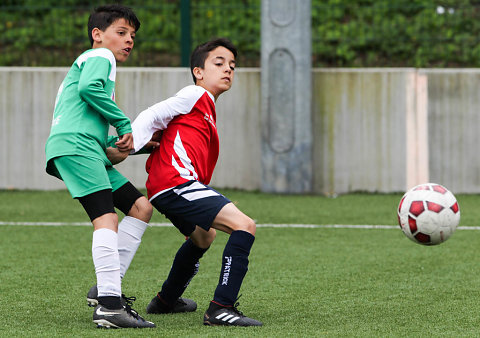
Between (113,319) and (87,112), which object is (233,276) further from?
(87,112)

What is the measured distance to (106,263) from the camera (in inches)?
171

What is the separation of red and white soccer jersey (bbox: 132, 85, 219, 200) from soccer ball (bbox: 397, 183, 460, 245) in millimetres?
1286

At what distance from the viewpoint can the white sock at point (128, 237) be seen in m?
4.71

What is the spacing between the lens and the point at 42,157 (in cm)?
1067

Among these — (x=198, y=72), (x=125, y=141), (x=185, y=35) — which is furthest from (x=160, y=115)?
(x=185, y=35)

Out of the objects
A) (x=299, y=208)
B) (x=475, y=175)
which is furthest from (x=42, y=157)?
(x=475, y=175)

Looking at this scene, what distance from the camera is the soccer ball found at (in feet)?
17.0

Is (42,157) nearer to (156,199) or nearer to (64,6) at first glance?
(64,6)

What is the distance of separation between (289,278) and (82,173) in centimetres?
193

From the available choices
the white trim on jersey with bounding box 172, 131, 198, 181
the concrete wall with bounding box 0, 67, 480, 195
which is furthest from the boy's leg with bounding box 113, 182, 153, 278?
the concrete wall with bounding box 0, 67, 480, 195

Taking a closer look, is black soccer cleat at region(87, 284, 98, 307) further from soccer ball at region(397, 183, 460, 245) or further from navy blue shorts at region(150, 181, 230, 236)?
soccer ball at region(397, 183, 460, 245)

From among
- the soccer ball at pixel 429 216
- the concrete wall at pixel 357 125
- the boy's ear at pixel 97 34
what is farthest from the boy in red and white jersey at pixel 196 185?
the concrete wall at pixel 357 125

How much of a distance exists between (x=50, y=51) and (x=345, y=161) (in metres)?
3.95

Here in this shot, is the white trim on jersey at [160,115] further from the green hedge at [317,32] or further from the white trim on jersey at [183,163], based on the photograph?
the green hedge at [317,32]
